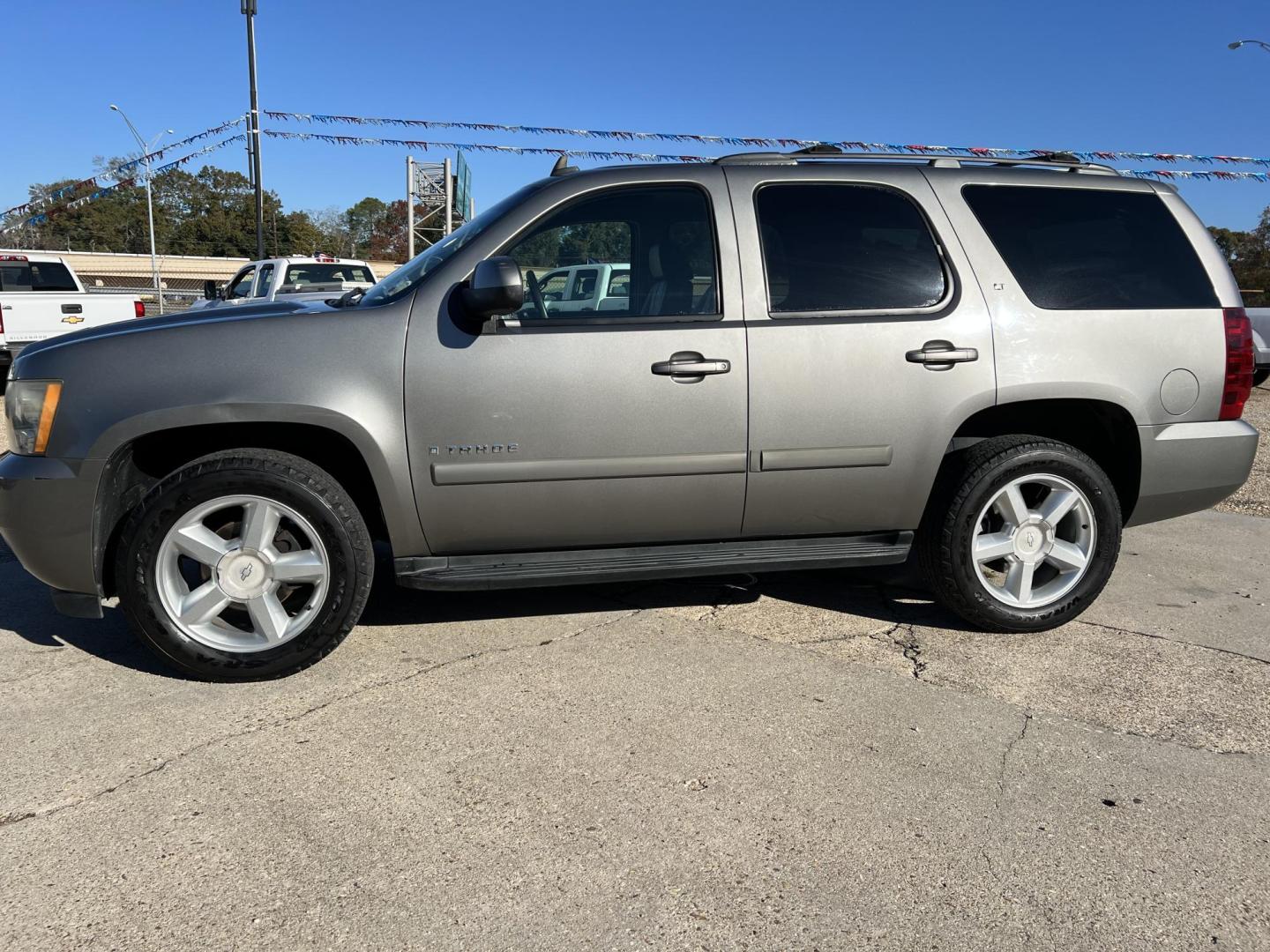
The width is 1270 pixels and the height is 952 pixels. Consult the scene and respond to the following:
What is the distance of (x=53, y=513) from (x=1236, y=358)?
4.52 meters

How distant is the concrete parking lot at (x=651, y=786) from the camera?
2.14 meters

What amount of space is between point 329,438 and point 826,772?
6.82 feet

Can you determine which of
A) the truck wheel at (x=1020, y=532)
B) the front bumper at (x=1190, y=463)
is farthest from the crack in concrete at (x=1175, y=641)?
the front bumper at (x=1190, y=463)

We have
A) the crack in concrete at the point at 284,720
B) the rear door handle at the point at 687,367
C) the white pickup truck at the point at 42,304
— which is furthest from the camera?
the white pickup truck at the point at 42,304

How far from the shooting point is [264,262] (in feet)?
52.9

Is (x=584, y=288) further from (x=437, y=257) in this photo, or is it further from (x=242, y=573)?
(x=242, y=573)

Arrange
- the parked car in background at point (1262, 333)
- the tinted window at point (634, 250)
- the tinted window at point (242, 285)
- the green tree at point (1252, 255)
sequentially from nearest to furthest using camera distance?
1. the tinted window at point (634, 250)
2. the parked car in background at point (1262, 333)
3. the tinted window at point (242, 285)
4. the green tree at point (1252, 255)

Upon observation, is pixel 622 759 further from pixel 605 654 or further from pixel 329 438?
pixel 329 438

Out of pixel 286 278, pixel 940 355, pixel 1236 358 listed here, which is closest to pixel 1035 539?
pixel 940 355

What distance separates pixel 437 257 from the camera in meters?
3.74

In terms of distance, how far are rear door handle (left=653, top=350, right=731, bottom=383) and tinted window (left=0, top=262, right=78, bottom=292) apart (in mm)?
13281

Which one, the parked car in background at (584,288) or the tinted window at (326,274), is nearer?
the parked car in background at (584,288)

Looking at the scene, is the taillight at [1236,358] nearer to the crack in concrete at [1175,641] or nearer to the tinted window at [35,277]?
the crack in concrete at [1175,641]

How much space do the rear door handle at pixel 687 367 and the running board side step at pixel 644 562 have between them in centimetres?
69
